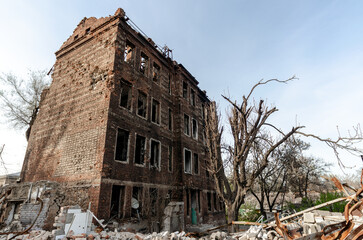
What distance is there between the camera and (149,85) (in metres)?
14.5

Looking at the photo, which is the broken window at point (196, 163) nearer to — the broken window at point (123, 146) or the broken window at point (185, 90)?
the broken window at point (185, 90)

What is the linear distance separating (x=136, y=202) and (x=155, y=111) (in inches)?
253

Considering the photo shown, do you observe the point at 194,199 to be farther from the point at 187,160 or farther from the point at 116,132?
the point at 116,132

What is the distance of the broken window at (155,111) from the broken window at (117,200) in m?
5.39

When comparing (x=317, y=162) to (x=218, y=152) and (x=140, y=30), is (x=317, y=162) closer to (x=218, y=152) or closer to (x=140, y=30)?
(x=218, y=152)

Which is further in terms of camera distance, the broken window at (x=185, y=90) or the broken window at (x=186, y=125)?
the broken window at (x=185, y=90)

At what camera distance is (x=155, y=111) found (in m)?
15.0

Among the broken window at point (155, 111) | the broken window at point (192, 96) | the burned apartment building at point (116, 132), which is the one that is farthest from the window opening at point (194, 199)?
the broken window at point (192, 96)

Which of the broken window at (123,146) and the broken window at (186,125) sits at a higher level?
the broken window at (186,125)

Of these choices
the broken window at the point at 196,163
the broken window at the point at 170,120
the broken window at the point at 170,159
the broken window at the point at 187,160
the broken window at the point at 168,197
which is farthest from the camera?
the broken window at the point at 196,163

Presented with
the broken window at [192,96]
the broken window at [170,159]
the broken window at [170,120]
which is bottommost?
the broken window at [170,159]

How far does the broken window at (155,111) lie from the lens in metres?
14.6

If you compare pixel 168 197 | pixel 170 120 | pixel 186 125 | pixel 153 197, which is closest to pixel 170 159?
pixel 168 197

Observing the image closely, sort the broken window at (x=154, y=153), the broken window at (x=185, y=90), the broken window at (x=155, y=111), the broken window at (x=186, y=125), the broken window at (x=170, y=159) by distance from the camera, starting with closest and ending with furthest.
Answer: the broken window at (x=154, y=153)
the broken window at (x=170, y=159)
the broken window at (x=155, y=111)
the broken window at (x=186, y=125)
the broken window at (x=185, y=90)
